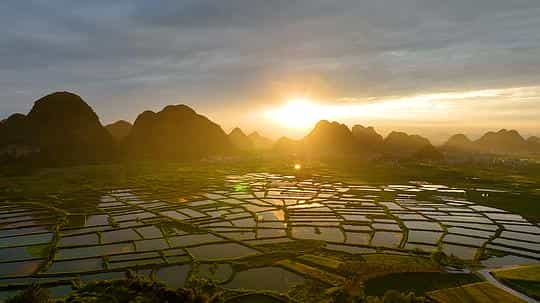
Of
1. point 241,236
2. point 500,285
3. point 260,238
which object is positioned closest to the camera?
point 500,285

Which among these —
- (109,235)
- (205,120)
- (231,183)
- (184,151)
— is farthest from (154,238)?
(205,120)

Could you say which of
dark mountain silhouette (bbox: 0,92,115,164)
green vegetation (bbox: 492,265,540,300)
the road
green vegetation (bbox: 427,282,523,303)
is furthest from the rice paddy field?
dark mountain silhouette (bbox: 0,92,115,164)

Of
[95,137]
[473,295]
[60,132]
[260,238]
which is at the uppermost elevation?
[60,132]

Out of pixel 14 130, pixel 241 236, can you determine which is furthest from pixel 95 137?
pixel 241 236

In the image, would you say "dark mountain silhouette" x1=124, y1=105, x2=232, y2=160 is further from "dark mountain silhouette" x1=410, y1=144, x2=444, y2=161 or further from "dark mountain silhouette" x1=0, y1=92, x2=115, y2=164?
"dark mountain silhouette" x1=410, y1=144, x2=444, y2=161

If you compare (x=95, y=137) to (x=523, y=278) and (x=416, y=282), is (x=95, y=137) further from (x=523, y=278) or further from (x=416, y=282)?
(x=523, y=278)

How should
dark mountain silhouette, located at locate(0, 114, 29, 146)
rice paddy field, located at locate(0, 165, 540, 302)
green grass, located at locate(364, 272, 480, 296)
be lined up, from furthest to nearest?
dark mountain silhouette, located at locate(0, 114, 29, 146)
rice paddy field, located at locate(0, 165, 540, 302)
green grass, located at locate(364, 272, 480, 296)

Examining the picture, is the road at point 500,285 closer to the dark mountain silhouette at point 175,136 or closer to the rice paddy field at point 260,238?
the rice paddy field at point 260,238
